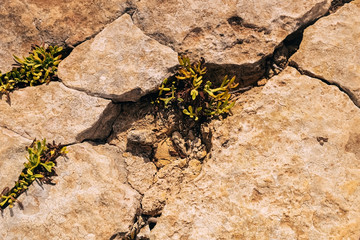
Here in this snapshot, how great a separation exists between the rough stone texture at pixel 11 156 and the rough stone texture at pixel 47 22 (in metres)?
1.21

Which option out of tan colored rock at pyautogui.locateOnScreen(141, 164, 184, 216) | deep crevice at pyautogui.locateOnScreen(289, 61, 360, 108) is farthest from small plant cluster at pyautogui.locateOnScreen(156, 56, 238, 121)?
deep crevice at pyautogui.locateOnScreen(289, 61, 360, 108)

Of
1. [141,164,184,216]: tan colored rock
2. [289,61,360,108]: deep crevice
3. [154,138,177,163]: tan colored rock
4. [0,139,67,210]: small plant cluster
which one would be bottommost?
[141,164,184,216]: tan colored rock

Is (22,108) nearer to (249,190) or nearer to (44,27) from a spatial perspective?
(44,27)

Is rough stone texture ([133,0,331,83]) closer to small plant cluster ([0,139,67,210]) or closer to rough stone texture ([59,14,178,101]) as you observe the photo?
rough stone texture ([59,14,178,101])

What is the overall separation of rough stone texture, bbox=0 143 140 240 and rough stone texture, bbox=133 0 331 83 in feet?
6.70

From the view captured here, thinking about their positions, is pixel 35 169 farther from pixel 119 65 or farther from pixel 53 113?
pixel 119 65

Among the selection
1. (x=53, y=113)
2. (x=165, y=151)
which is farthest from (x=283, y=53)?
(x=53, y=113)

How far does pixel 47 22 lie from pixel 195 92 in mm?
2419

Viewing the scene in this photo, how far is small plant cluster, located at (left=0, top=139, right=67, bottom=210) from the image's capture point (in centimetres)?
379

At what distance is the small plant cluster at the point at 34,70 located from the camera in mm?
4266

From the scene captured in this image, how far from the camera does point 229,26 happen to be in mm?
4383

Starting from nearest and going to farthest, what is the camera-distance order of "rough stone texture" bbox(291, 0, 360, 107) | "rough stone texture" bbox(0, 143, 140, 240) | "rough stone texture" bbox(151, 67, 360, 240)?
"rough stone texture" bbox(151, 67, 360, 240) < "rough stone texture" bbox(0, 143, 140, 240) < "rough stone texture" bbox(291, 0, 360, 107)

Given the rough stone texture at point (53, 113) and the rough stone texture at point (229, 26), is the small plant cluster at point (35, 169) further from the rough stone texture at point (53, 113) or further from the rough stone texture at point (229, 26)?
the rough stone texture at point (229, 26)

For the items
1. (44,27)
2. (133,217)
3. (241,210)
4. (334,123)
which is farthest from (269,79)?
(44,27)
